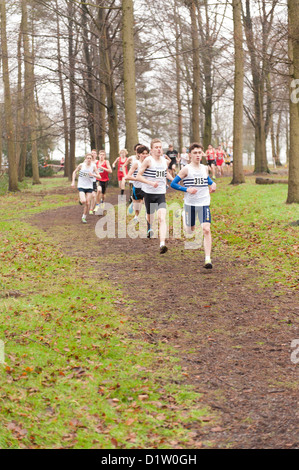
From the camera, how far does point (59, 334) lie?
6.53 metres

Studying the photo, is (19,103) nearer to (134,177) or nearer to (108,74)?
(108,74)

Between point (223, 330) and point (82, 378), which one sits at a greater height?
point (223, 330)

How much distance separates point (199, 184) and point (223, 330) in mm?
3859

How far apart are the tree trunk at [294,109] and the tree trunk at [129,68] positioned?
6.43m

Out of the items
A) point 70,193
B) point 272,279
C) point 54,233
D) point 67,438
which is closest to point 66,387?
point 67,438

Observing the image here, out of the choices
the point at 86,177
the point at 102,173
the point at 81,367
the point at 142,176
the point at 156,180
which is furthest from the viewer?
the point at 102,173

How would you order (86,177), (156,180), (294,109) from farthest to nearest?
(86,177), (294,109), (156,180)

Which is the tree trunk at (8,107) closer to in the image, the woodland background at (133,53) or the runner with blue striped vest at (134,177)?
the woodland background at (133,53)

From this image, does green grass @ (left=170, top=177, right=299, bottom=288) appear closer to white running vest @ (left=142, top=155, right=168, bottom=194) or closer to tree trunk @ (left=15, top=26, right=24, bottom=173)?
white running vest @ (left=142, top=155, right=168, bottom=194)

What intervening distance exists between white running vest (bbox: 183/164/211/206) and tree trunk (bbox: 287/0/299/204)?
5170 millimetres

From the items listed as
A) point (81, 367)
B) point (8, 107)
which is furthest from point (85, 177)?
point (8, 107)

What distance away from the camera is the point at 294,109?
1420 centimetres

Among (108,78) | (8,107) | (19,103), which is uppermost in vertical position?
(108,78)

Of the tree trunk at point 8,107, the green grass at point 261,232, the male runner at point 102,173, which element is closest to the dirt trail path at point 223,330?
the green grass at point 261,232
